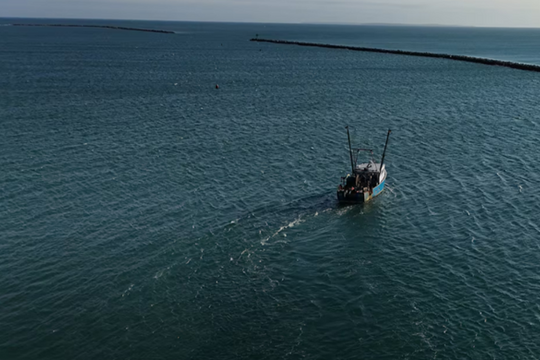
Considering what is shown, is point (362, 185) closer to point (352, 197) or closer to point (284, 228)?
point (352, 197)

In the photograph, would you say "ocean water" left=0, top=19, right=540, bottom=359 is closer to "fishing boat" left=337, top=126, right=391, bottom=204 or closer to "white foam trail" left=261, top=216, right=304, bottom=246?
"white foam trail" left=261, top=216, right=304, bottom=246

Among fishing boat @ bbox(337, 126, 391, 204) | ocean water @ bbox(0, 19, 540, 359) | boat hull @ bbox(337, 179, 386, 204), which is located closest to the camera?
ocean water @ bbox(0, 19, 540, 359)

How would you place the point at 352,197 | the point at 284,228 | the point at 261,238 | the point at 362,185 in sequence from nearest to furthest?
the point at 261,238 → the point at 284,228 → the point at 352,197 → the point at 362,185

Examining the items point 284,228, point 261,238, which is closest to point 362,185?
point 284,228

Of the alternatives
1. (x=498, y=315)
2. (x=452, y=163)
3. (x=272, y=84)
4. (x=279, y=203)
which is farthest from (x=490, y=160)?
(x=272, y=84)

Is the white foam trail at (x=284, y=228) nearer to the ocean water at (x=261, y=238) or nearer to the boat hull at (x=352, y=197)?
the ocean water at (x=261, y=238)

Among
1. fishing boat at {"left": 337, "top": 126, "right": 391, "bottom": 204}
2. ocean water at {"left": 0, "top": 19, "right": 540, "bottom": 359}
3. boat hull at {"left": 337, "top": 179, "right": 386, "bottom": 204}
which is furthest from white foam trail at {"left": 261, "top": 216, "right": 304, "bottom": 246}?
fishing boat at {"left": 337, "top": 126, "right": 391, "bottom": 204}

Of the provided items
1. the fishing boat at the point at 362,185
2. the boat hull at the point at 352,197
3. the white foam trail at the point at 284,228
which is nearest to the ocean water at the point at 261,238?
the white foam trail at the point at 284,228

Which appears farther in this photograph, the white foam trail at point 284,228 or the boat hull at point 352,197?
the boat hull at point 352,197
